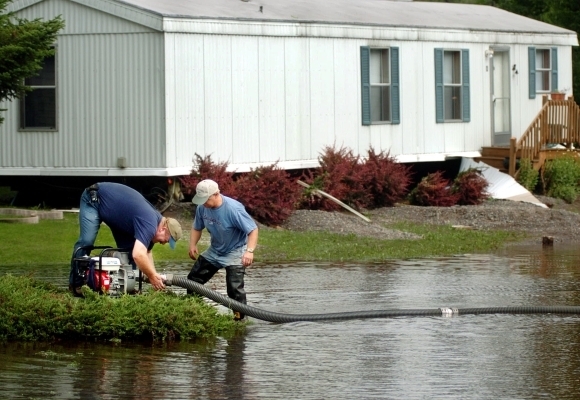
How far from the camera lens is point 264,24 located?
25.0 metres

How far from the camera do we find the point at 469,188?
27562 millimetres

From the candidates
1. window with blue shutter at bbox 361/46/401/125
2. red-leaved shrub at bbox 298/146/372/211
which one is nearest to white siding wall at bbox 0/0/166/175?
red-leaved shrub at bbox 298/146/372/211

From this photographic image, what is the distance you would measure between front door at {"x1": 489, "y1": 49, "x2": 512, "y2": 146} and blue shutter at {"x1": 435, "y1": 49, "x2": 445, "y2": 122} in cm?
279

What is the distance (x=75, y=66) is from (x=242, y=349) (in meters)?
12.9

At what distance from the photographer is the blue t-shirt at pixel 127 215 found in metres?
12.2

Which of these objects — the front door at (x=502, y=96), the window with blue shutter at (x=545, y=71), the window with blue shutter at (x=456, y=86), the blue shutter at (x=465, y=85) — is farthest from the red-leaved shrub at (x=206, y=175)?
the window with blue shutter at (x=545, y=71)

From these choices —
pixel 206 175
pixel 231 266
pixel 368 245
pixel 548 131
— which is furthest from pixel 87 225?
pixel 548 131

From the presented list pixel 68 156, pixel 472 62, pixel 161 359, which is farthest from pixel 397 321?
pixel 472 62

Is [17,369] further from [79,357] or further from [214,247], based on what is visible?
[214,247]

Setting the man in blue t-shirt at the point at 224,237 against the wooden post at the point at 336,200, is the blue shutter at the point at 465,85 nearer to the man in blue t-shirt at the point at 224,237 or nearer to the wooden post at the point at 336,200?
the wooden post at the point at 336,200

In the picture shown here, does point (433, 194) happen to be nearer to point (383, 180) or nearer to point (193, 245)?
point (383, 180)

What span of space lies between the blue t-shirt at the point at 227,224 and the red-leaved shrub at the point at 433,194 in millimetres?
14226

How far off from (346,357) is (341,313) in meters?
2.00

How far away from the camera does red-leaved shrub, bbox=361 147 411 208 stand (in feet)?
86.0
